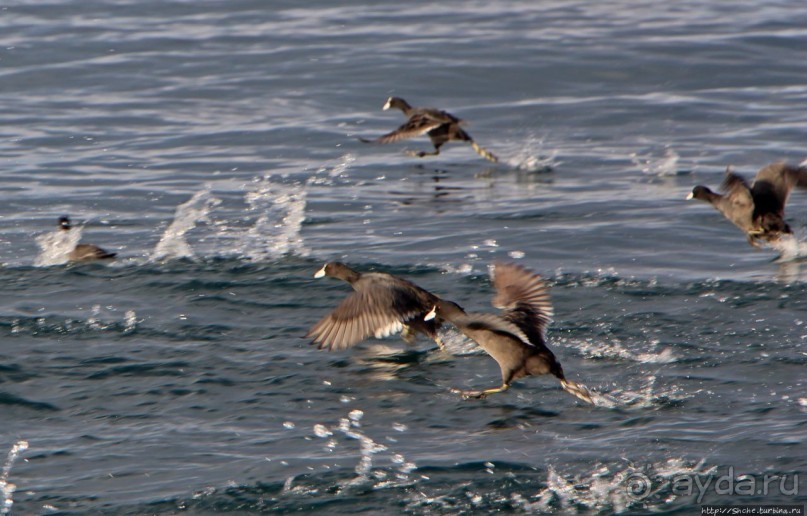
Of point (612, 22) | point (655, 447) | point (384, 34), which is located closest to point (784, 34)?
point (612, 22)

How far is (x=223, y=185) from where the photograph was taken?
13.6 metres

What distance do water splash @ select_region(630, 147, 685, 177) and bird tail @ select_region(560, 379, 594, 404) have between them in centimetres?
696

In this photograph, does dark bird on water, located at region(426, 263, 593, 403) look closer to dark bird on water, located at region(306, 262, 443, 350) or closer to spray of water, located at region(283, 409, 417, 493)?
dark bird on water, located at region(306, 262, 443, 350)

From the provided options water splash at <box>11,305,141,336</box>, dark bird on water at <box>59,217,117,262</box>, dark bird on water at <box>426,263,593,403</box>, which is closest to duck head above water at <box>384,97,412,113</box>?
dark bird on water at <box>59,217,117,262</box>

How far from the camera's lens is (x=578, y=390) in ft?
23.4

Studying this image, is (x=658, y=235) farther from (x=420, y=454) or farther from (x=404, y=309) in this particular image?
(x=420, y=454)

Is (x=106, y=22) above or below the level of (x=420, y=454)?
above

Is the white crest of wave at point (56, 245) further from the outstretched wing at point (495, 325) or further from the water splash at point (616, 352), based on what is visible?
the water splash at point (616, 352)

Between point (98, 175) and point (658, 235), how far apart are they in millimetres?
6601

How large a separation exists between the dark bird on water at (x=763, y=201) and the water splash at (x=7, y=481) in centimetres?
624

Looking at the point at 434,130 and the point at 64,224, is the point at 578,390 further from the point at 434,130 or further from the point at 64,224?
the point at 434,130

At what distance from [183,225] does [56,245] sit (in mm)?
1331

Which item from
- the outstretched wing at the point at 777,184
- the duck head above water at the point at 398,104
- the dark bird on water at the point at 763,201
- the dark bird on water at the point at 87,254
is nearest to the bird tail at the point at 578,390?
the dark bird on water at the point at 763,201

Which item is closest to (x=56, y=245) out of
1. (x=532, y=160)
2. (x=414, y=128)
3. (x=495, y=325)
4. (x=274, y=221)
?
(x=274, y=221)
